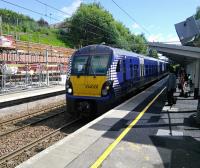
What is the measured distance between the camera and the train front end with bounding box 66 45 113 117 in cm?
1173

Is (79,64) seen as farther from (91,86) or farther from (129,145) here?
→ (129,145)

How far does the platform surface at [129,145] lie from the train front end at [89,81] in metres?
1.24

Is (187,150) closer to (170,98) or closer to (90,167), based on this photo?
(90,167)

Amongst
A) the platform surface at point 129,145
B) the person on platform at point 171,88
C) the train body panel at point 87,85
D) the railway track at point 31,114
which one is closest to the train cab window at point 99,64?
the train body panel at point 87,85

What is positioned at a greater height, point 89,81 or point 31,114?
point 89,81

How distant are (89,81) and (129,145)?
499cm

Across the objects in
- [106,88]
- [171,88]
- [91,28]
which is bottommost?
[171,88]

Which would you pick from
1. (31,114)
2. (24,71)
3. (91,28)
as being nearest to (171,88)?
(31,114)

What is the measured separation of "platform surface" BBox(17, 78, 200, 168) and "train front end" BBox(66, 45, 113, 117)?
48.8 inches

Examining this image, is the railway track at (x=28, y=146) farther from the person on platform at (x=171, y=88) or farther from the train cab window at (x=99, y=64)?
the person on platform at (x=171, y=88)

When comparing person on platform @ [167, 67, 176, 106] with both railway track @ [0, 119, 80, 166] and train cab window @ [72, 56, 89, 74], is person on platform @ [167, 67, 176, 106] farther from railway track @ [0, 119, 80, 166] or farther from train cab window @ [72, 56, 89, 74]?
railway track @ [0, 119, 80, 166]

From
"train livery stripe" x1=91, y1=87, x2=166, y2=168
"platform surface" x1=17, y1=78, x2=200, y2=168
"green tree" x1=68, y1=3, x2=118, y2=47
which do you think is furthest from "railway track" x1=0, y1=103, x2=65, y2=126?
"green tree" x1=68, y1=3, x2=118, y2=47

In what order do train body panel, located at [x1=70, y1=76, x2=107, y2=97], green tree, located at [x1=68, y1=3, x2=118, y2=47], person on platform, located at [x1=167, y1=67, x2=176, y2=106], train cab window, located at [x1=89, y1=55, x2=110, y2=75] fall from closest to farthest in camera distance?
train body panel, located at [x1=70, y1=76, x2=107, y2=97] < train cab window, located at [x1=89, y1=55, x2=110, y2=75] < person on platform, located at [x1=167, y1=67, x2=176, y2=106] < green tree, located at [x1=68, y1=3, x2=118, y2=47]

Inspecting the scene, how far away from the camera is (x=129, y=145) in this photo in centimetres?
730
